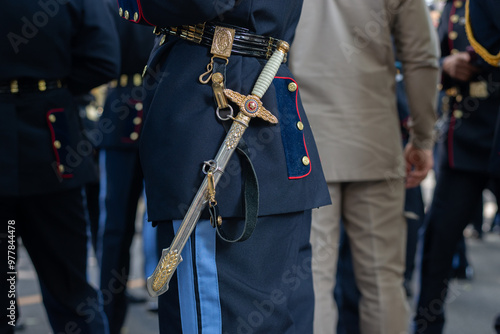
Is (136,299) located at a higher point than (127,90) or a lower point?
lower

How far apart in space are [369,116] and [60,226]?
120 cm

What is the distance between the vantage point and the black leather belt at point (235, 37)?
1.39 metres

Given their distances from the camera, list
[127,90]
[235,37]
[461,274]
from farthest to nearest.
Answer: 1. [461,274]
2. [127,90]
3. [235,37]

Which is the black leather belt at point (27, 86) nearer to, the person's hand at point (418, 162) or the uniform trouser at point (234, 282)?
the uniform trouser at point (234, 282)

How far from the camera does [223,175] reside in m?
1.38

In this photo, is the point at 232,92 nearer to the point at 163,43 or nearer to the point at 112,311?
the point at 163,43

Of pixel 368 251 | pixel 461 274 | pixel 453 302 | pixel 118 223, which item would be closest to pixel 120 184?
pixel 118 223

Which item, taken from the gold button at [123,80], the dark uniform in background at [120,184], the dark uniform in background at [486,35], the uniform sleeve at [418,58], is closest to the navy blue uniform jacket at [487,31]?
the dark uniform in background at [486,35]

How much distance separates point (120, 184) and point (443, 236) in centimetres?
157

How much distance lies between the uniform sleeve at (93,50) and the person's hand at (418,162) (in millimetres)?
1268

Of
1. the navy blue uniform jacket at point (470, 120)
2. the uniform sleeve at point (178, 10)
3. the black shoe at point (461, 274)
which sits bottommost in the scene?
the black shoe at point (461, 274)

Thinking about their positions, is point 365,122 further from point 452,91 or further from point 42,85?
point 42,85

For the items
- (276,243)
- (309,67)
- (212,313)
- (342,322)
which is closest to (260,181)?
(276,243)

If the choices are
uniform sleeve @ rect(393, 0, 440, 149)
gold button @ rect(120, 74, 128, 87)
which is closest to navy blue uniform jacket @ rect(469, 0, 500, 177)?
uniform sleeve @ rect(393, 0, 440, 149)
